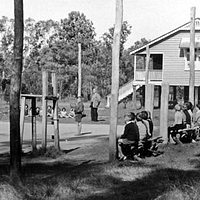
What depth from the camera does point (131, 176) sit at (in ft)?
34.7

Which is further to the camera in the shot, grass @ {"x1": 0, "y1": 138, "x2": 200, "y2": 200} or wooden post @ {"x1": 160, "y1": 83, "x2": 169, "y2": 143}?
wooden post @ {"x1": 160, "y1": 83, "x2": 169, "y2": 143}

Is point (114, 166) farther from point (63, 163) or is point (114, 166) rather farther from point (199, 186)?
point (199, 186)

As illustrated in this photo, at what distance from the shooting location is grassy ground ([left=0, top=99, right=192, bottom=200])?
320 inches

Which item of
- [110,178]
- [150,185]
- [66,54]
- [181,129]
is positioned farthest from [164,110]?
[66,54]

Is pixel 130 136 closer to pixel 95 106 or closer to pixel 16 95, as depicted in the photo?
pixel 16 95

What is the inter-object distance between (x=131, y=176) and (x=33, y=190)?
2711mm

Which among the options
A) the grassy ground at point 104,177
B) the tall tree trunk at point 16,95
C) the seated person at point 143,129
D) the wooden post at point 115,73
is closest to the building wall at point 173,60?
the grassy ground at point 104,177

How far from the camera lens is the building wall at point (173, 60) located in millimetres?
43438

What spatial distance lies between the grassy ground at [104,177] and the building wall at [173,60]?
27272 mm

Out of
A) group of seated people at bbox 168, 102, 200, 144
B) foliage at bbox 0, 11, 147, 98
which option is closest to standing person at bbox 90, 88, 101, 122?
group of seated people at bbox 168, 102, 200, 144

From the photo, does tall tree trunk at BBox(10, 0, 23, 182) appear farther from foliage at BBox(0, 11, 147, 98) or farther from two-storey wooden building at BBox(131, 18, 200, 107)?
foliage at BBox(0, 11, 147, 98)

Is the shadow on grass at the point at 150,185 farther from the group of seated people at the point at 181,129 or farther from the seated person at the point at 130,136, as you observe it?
the group of seated people at the point at 181,129

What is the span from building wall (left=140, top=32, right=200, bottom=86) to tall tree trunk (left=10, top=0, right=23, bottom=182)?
34.7 meters

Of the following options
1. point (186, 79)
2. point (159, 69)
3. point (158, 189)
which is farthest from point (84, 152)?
point (159, 69)
